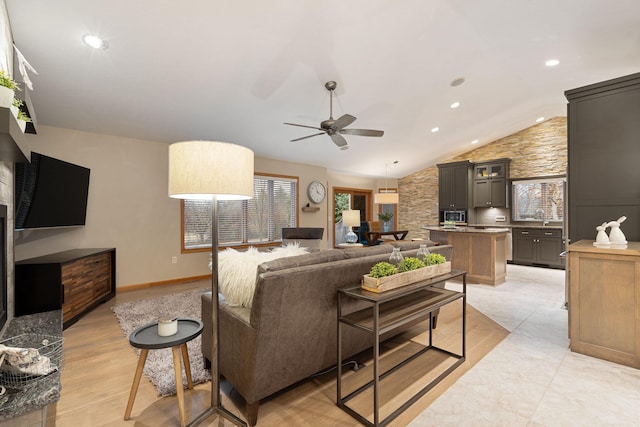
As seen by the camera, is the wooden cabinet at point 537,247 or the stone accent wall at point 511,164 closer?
the wooden cabinet at point 537,247

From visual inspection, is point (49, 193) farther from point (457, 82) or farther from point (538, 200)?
point (538, 200)

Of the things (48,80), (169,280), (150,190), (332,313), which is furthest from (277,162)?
(332,313)

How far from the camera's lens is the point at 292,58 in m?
3.33

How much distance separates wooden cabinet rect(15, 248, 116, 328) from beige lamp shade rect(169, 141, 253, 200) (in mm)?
2555

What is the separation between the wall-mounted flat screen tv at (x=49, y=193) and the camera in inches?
123

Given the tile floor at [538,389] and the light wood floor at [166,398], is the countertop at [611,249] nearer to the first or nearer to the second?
the tile floor at [538,389]

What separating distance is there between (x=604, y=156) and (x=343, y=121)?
2.63m

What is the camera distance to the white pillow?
1.94 m

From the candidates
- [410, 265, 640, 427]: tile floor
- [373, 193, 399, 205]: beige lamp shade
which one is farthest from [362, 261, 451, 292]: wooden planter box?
[373, 193, 399, 205]: beige lamp shade

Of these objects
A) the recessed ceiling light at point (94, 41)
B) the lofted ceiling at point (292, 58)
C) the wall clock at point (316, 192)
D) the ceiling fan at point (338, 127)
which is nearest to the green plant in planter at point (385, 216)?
the wall clock at point (316, 192)

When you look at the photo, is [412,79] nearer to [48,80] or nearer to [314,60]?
[314,60]

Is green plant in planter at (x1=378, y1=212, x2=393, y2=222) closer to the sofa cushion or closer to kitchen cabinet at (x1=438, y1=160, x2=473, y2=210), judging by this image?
kitchen cabinet at (x1=438, y1=160, x2=473, y2=210)

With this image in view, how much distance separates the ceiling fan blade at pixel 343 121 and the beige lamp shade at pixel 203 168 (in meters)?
2.15

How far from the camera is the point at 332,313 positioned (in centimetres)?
200
